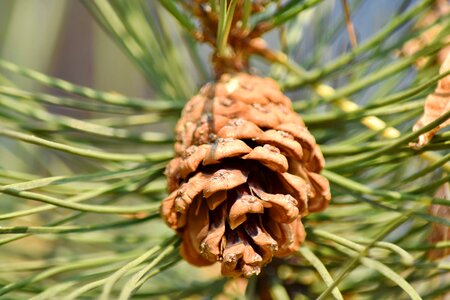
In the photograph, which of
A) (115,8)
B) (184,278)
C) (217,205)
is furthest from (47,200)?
(184,278)

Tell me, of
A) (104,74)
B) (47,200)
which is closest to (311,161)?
(47,200)

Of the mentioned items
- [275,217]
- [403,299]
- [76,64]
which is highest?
[76,64]

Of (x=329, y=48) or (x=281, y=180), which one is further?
(x=329, y=48)

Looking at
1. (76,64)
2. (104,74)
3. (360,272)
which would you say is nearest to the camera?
(360,272)

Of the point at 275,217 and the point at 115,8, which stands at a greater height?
the point at 115,8

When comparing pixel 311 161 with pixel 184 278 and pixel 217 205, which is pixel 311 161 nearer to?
pixel 217 205

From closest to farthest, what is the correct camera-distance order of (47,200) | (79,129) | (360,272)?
(47,200), (79,129), (360,272)

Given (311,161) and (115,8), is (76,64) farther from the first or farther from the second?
(311,161)
